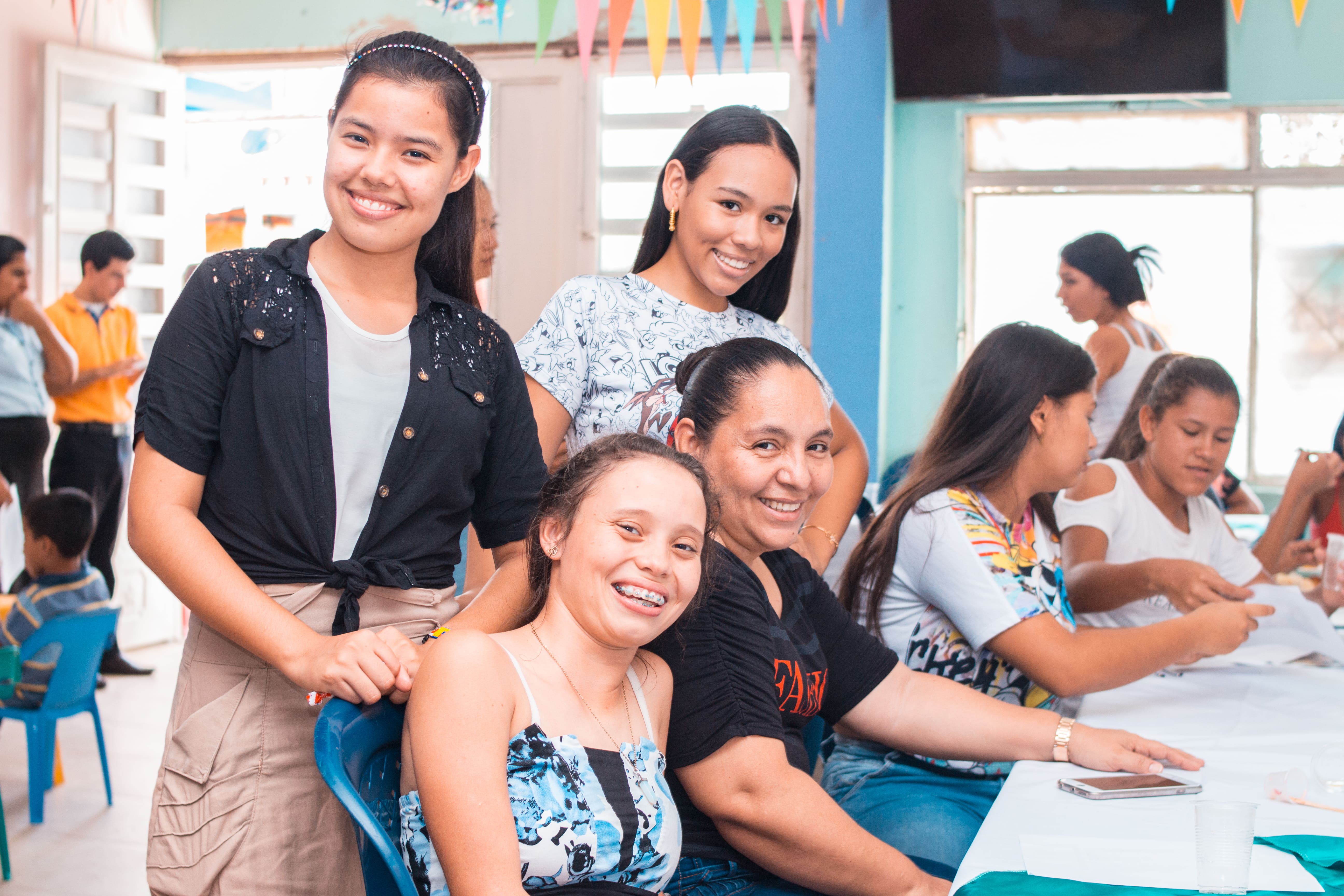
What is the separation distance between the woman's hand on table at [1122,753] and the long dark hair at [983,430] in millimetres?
452

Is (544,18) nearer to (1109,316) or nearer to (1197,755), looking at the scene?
(1109,316)

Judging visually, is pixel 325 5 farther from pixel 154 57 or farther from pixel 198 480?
pixel 198 480

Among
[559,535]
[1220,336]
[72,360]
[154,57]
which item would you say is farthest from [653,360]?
[154,57]

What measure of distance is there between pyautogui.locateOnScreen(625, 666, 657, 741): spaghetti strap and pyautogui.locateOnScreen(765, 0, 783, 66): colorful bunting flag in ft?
14.1

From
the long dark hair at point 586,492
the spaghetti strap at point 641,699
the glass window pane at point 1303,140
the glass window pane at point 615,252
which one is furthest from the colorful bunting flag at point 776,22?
the spaghetti strap at point 641,699

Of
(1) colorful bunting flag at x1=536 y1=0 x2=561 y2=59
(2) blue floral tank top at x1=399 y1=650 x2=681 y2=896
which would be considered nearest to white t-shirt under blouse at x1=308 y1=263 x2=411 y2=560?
(2) blue floral tank top at x1=399 y1=650 x2=681 y2=896

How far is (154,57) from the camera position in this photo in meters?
5.97

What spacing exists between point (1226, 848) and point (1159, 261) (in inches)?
197

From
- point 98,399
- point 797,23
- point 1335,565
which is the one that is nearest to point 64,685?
point 98,399

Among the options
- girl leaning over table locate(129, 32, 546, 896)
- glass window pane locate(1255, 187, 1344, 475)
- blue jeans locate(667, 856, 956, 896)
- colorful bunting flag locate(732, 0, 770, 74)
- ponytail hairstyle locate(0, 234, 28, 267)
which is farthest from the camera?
glass window pane locate(1255, 187, 1344, 475)

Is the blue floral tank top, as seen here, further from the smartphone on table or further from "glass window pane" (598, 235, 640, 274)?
"glass window pane" (598, 235, 640, 274)

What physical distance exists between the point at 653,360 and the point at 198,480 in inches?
31.9

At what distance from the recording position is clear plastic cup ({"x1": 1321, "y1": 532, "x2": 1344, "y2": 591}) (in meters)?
2.66

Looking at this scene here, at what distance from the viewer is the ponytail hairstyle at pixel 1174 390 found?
2619 mm
